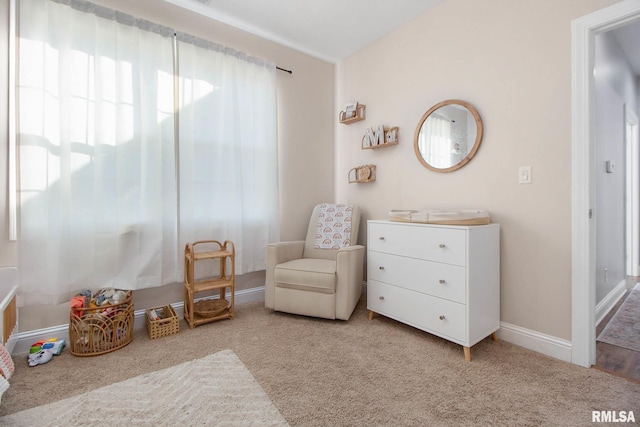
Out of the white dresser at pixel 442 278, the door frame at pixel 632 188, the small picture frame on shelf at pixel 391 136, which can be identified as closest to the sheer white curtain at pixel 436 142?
the small picture frame on shelf at pixel 391 136

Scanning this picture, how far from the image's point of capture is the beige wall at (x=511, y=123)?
1.75 m

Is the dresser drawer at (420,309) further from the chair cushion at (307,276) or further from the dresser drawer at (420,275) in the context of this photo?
the chair cushion at (307,276)

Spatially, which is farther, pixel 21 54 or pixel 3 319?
pixel 21 54

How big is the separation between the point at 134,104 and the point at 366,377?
242 centimetres

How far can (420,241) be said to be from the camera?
1982 mm

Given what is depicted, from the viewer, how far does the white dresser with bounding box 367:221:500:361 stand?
175 centimetres

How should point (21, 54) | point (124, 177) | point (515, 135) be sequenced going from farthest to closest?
point (124, 177), point (515, 135), point (21, 54)

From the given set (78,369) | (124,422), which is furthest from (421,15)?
(78,369)

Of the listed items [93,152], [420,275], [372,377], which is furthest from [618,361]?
[93,152]

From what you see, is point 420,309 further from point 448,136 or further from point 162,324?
point 162,324

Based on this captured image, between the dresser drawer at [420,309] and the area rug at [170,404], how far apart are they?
43.7 inches

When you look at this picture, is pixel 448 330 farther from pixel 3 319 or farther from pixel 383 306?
pixel 3 319

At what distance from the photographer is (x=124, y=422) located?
4.09 ft

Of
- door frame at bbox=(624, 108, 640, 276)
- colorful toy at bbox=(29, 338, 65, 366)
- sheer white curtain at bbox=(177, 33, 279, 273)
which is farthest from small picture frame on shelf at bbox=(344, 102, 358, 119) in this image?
door frame at bbox=(624, 108, 640, 276)
